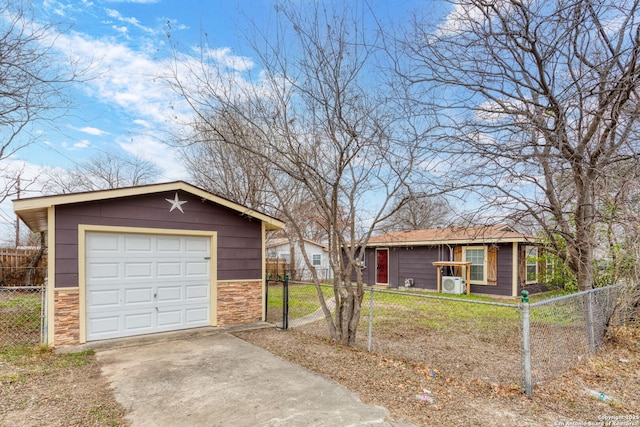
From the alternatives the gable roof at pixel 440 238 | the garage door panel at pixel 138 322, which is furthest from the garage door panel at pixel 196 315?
the gable roof at pixel 440 238

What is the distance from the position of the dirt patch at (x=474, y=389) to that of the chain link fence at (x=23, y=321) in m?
3.96

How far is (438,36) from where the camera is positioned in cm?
521

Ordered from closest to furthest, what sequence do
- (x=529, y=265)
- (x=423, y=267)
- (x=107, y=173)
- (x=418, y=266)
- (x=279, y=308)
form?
1. (x=279, y=308)
2. (x=529, y=265)
3. (x=423, y=267)
4. (x=418, y=266)
5. (x=107, y=173)

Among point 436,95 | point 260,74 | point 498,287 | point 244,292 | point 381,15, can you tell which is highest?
point 381,15

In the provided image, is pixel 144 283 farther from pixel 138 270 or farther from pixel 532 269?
pixel 532 269

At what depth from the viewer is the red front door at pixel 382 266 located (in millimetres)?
16969

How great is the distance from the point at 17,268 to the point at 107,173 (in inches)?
320

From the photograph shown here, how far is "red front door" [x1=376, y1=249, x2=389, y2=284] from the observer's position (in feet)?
55.7

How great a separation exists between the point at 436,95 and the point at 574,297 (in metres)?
3.47

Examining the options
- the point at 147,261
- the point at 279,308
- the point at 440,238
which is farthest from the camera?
the point at 440,238

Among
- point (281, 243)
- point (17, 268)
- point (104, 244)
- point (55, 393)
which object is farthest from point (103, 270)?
point (281, 243)

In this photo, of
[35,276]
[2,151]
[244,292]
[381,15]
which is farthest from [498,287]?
[35,276]

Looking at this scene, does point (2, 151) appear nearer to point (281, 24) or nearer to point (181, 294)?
point (181, 294)

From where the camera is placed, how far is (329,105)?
5.60 m
